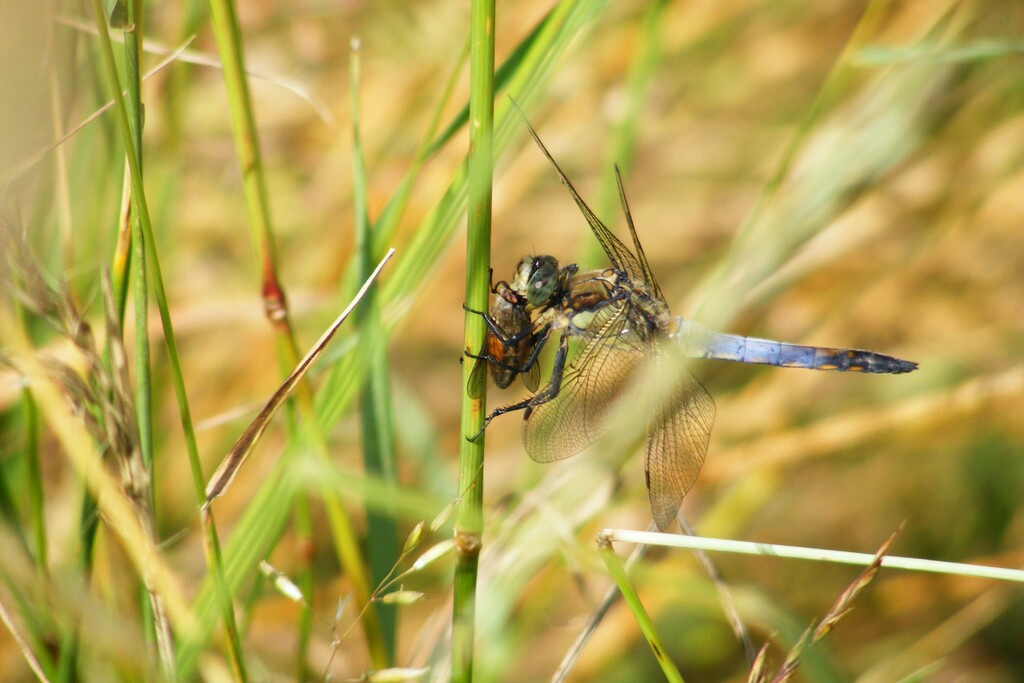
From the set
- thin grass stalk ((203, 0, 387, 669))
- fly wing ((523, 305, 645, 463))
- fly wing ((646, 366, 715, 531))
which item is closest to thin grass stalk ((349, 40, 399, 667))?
thin grass stalk ((203, 0, 387, 669))

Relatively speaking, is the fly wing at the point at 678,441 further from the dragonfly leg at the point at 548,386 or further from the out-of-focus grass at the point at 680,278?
the dragonfly leg at the point at 548,386

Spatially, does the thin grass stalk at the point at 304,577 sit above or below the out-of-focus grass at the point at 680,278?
below

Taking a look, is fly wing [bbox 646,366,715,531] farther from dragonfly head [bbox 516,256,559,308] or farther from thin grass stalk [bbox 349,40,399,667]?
thin grass stalk [bbox 349,40,399,667]

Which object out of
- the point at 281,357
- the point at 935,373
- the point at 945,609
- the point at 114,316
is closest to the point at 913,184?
the point at 935,373

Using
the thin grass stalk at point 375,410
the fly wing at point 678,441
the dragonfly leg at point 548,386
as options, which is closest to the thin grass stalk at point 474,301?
the thin grass stalk at point 375,410

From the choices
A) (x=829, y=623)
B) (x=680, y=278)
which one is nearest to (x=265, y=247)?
(x=829, y=623)

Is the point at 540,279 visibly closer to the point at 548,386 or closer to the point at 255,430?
the point at 548,386
